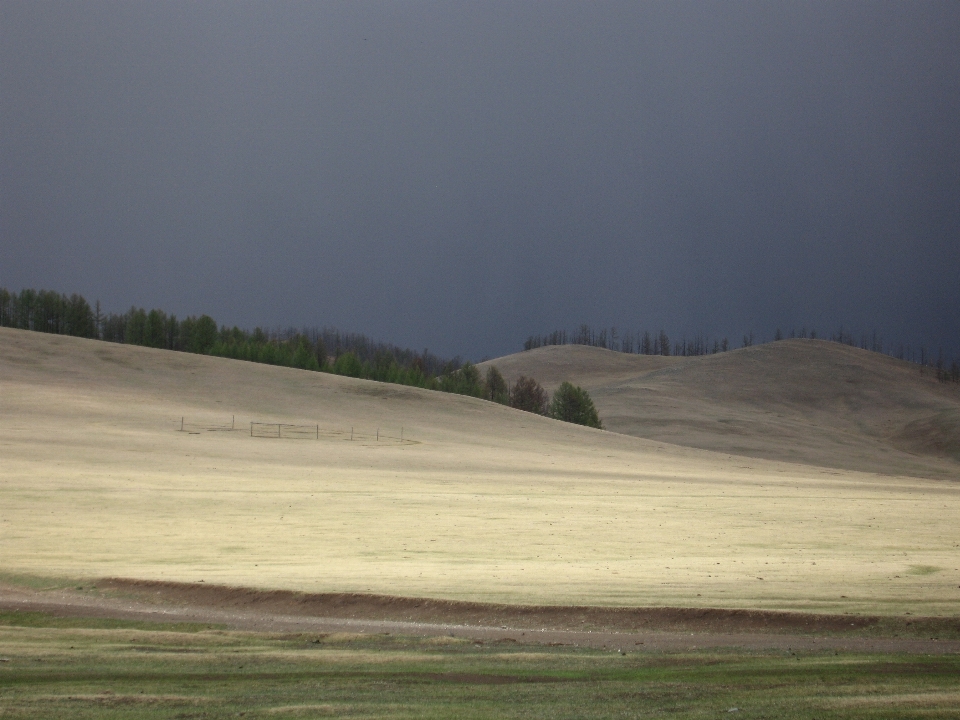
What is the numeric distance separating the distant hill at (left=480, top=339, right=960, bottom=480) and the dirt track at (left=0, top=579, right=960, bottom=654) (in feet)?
246

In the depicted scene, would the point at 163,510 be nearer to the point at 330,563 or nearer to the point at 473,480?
the point at 330,563

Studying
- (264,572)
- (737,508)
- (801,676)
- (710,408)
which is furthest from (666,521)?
(710,408)

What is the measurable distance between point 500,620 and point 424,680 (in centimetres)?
312

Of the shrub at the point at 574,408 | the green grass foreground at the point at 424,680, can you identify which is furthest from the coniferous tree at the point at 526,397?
the green grass foreground at the point at 424,680

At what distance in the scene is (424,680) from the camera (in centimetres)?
878

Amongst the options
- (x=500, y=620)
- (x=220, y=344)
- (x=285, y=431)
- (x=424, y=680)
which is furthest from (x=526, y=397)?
(x=424, y=680)

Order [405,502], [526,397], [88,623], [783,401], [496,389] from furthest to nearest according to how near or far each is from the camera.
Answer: [783,401] < [496,389] < [526,397] < [405,502] < [88,623]

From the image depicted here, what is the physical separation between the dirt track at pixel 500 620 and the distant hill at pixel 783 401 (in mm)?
75071

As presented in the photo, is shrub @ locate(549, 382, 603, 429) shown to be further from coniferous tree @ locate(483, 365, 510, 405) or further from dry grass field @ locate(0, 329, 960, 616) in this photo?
coniferous tree @ locate(483, 365, 510, 405)

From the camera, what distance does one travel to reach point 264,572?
14859 mm

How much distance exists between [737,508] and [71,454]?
24.9m

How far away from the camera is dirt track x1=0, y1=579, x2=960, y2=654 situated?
1056 centimetres

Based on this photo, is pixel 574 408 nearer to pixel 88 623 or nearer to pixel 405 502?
pixel 405 502

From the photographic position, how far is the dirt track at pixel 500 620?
34.7 feet
